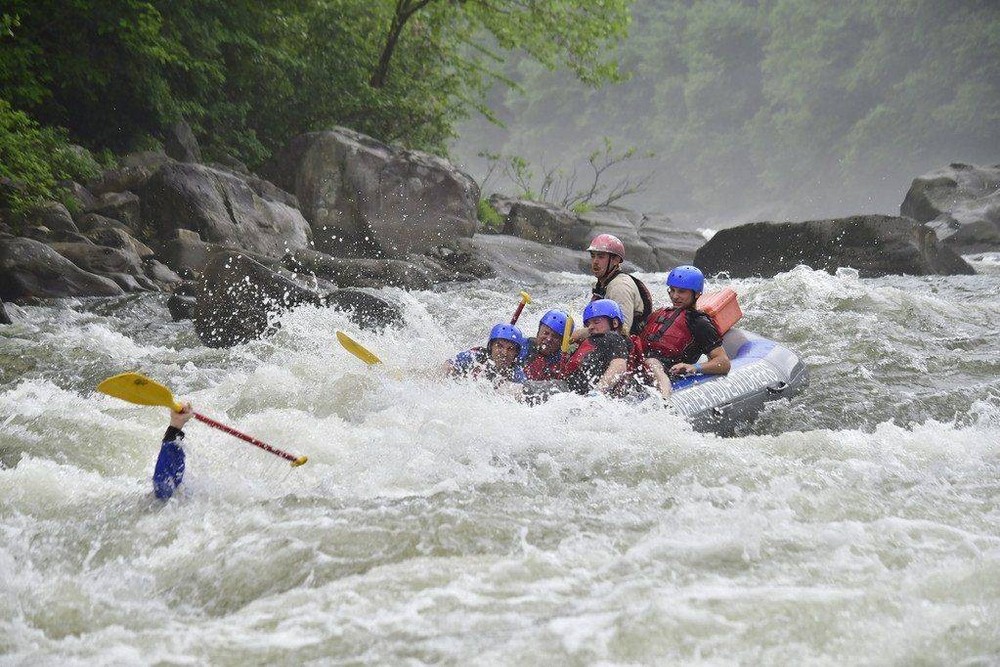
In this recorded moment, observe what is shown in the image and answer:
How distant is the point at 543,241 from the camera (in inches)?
653

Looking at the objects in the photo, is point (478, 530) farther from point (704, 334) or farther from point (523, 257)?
point (523, 257)

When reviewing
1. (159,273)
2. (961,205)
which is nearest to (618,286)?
(159,273)

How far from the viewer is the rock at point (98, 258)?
915cm

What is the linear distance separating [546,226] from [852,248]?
5.73m

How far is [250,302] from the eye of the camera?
774 cm

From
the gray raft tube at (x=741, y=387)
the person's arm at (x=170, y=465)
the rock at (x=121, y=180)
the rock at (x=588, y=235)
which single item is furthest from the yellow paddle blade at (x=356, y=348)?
the rock at (x=588, y=235)

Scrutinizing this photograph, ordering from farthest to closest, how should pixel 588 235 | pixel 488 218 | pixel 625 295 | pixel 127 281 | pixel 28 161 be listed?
pixel 488 218 → pixel 588 235 → pixel 127 281 → pixel 28 161 → pixel 625 295

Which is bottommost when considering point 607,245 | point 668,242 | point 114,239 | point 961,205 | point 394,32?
point 114,239

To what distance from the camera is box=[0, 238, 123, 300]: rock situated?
326 inches

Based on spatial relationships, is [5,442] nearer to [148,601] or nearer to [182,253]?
[148,601]

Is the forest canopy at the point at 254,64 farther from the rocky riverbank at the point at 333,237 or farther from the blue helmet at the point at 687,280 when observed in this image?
the blue helmet at the point at 687,280

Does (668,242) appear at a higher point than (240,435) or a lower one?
higher

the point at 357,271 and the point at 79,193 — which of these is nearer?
the point at 79,193

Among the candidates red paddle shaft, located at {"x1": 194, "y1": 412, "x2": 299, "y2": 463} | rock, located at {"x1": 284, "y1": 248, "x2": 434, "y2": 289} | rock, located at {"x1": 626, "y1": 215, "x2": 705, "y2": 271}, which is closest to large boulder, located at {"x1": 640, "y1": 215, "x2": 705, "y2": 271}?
rock, located at {"x1": 626, "y1": 215, "x2": 705, "y2": 271}
